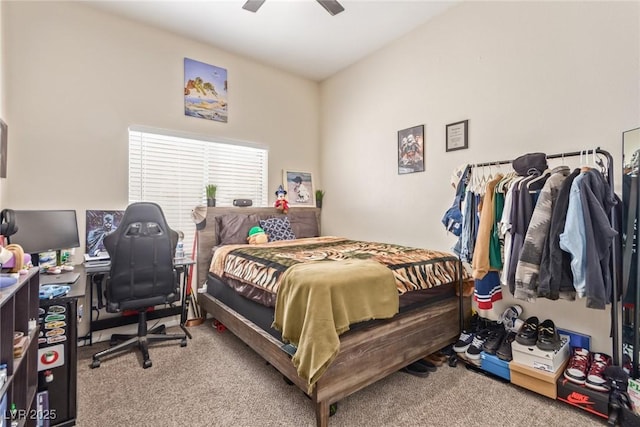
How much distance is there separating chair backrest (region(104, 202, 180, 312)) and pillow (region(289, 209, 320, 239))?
176 cm

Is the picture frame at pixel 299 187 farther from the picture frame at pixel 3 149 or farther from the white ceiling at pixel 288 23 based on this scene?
the picture frame at pixel 3 149

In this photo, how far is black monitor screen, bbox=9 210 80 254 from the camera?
6.56 ft

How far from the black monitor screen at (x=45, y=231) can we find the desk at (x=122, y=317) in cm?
27

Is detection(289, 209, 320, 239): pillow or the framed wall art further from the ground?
the framed wall art

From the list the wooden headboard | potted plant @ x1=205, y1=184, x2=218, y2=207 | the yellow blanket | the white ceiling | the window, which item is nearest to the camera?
the yellow blanket

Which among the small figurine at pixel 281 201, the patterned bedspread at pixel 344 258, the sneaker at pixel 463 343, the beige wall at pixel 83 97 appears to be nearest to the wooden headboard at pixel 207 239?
the small figurine at pixel 281 201

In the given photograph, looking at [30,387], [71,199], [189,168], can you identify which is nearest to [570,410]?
[30,387]

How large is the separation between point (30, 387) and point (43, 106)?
7.50 feet

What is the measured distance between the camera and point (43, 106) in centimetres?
252

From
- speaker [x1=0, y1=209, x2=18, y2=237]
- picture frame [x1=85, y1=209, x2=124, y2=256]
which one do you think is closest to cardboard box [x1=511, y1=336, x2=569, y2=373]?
speaker [x1=0, y1=209, x2=18, y2=237]

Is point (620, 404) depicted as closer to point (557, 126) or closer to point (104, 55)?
point (557, 126)

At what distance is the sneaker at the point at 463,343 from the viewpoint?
2236 mm

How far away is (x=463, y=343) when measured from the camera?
2268mm

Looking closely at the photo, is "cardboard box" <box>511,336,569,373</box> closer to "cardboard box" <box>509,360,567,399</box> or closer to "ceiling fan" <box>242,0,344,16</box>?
"cardboard box" <box>509,360,567,399</box>
